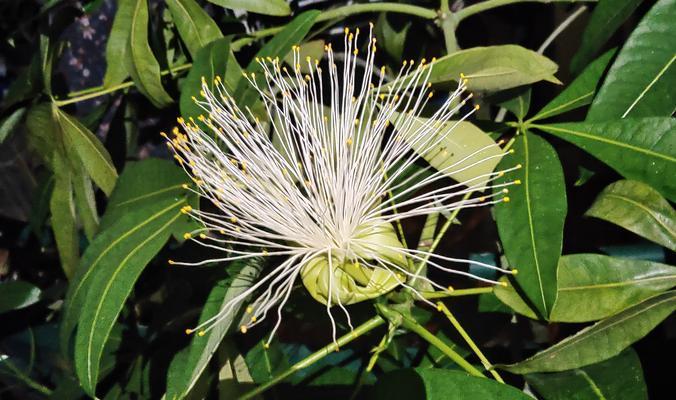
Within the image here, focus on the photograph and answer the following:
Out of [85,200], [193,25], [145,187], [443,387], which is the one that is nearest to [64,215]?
[85,200]

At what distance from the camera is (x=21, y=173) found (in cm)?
136

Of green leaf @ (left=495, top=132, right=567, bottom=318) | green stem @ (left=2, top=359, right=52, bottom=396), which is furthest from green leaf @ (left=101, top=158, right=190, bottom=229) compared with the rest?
green stem @ (left=2, top=359, right=52, bottom=396)

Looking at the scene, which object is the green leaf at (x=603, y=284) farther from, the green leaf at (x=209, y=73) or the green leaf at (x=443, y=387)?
the green leaf at (x=209, y=73)

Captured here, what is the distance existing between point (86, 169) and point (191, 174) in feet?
0.64

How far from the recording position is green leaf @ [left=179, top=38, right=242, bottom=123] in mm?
700

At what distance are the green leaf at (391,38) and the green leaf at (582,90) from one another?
0.25m

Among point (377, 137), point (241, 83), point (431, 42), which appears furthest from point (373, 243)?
point (431, 42)

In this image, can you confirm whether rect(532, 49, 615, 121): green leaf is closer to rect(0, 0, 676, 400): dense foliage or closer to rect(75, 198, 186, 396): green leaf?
rect(0, 0, 676, 400): dense foliage

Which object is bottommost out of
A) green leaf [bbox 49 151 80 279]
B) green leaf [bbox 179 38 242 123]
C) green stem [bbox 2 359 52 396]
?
green stem [bbox 2 359 52 396]

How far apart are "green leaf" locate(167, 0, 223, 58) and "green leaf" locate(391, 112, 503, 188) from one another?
27cm

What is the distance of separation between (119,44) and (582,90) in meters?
0.52

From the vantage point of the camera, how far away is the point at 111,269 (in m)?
0.65

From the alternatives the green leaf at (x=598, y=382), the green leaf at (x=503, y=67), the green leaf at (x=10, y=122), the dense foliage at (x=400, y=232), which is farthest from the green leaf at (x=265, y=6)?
the green leaf at (x=598, y=382)

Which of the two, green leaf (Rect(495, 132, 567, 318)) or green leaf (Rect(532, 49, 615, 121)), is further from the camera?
green leaf (Rect(532, 49, 615, 121))
